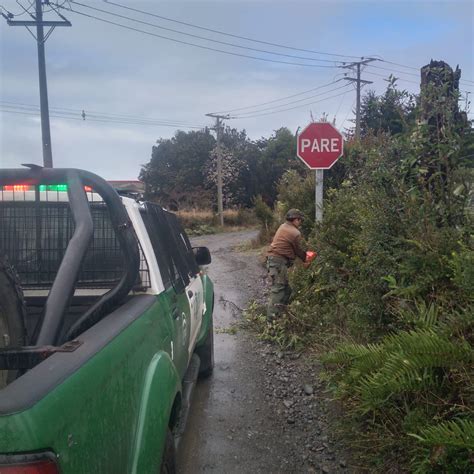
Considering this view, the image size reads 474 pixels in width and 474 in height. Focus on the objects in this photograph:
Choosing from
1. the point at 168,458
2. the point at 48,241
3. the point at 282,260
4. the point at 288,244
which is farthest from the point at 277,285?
the point at 168,458

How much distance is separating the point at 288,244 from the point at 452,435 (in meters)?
4.79

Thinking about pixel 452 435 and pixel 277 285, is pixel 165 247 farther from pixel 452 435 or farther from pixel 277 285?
pixel 277 285

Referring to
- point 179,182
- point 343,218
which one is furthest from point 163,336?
point 179,182

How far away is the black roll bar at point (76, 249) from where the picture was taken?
188cm

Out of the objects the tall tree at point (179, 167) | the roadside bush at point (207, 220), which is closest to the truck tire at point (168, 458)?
the roadside bush at point (207, 220)

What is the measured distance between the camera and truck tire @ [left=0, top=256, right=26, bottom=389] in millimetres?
1987

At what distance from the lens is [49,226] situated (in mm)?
3307

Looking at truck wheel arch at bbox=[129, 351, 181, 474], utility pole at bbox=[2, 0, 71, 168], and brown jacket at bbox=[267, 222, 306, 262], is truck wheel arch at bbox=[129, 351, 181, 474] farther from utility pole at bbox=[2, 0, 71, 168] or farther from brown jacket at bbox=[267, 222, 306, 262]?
utility pole at bbox=[2, 0, 71, 168]

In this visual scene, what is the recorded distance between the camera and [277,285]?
7.04 m

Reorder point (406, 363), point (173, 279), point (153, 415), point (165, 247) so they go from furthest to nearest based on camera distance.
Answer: point (165, 247) → point (173, 279) → point (406, 363) → point (153, 415)

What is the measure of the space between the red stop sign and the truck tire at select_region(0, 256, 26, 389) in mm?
5476

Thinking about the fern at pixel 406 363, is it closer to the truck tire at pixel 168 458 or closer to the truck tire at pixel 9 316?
the truck tire at pixel 168 458

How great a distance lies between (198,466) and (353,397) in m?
1.24

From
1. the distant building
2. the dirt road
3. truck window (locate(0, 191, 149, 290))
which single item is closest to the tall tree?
the distant building
